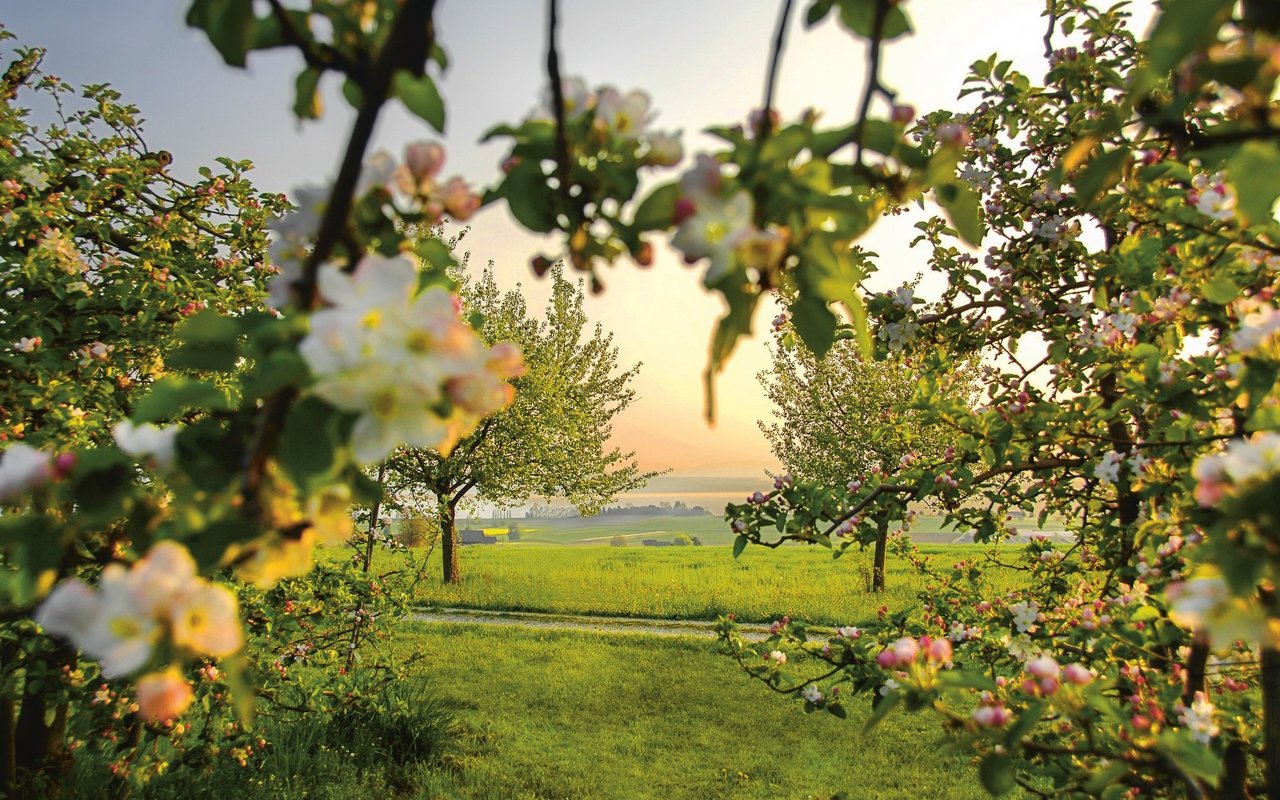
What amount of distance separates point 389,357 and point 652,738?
22.4ft

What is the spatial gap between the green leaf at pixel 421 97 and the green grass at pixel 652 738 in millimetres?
5402

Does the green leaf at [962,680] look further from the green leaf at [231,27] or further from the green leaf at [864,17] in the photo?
the green leaf at [231,27]

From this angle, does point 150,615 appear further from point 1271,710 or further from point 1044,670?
point 1271,710

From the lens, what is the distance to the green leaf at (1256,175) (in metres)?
0.60

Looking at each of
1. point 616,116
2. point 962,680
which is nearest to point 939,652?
point 962,680

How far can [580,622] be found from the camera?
1273cm

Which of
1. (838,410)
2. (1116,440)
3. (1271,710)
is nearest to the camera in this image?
(1271,710)

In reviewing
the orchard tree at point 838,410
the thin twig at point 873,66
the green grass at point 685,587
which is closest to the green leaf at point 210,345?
the thin twig at point 873,66

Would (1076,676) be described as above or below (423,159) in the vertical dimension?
below

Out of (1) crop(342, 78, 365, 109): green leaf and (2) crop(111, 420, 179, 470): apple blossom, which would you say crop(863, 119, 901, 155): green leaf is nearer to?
(1) crop(342, 78, 365, 109): green leaf

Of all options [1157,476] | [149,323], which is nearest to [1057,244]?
[1157,476]

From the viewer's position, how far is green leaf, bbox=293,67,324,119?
28.4 inches

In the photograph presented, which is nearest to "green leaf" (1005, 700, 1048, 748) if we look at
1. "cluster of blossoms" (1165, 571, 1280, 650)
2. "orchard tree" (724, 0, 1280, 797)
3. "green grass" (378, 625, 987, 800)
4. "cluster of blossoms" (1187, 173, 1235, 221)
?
"orchard tree" (724, 0, 1280, 797)

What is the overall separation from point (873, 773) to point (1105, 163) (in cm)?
615
